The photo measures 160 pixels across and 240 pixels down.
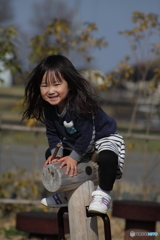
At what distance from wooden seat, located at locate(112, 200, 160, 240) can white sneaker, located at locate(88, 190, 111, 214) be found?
170 cm

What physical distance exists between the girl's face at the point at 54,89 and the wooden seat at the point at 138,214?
6.42ft

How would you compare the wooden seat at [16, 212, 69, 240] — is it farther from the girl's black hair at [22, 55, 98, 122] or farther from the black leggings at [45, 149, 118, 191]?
the girl's black hair at [22, 55, 98, 122]

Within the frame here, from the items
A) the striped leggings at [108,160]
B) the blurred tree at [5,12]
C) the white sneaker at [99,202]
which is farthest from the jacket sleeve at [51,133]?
the blurred tree at [5,12]

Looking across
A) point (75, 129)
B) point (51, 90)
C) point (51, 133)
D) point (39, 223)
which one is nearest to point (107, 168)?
point (75, 129)

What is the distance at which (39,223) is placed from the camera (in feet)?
16.5

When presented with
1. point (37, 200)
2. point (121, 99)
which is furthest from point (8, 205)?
point (121, 99)

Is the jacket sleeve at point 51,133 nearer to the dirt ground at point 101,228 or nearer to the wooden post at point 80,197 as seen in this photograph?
the wooden post at point 80,197

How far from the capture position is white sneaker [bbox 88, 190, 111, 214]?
2.93 m

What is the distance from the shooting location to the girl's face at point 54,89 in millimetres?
3057

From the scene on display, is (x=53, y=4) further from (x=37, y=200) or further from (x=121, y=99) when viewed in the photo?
(x=37, y=200)

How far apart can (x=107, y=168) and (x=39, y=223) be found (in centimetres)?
225

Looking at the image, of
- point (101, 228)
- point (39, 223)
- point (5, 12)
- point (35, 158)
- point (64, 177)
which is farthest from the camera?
point (5, 12)

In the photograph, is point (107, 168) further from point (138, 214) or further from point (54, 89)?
point (138, 214)

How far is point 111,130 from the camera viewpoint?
314cm
